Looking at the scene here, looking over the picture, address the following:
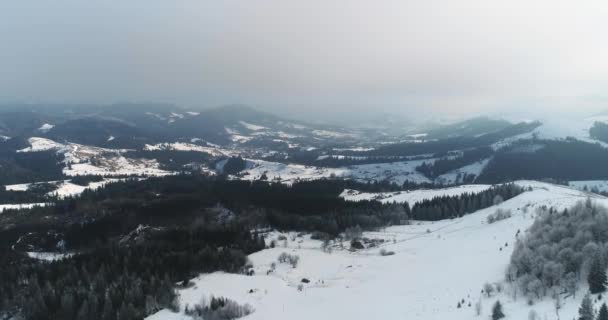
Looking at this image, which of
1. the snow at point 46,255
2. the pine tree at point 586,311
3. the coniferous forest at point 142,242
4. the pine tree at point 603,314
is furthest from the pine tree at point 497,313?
the snow at point 46,255

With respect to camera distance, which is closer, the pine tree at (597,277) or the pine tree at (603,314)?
the pine tree at (603,314)

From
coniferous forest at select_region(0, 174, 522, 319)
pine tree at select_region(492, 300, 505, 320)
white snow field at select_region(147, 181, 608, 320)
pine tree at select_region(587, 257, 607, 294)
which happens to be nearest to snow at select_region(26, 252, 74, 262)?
coniferous forest at select_region(0, 174, 522, 319)

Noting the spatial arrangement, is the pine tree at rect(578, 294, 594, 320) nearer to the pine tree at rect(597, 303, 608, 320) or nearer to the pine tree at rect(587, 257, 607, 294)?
the pine tree at rect(597, 303, 608, 320)

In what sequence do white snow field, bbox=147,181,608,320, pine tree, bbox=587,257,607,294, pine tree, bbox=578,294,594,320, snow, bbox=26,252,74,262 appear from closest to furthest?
pine tree, bbox=578,294,594,320 → pine tree, bbox=587,257,607,294 → white snow field, bbox=147,181,608,320 → snow, bbox=26,252,74,262

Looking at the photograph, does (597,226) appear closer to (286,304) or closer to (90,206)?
(286,304)

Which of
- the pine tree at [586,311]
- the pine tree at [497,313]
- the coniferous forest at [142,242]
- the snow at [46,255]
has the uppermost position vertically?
the pine tree at [586,311]

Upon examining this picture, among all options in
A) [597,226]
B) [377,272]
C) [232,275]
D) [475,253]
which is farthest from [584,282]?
[232,275]

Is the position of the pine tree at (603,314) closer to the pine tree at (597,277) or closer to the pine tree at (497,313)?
the pine tree at (597,277)
